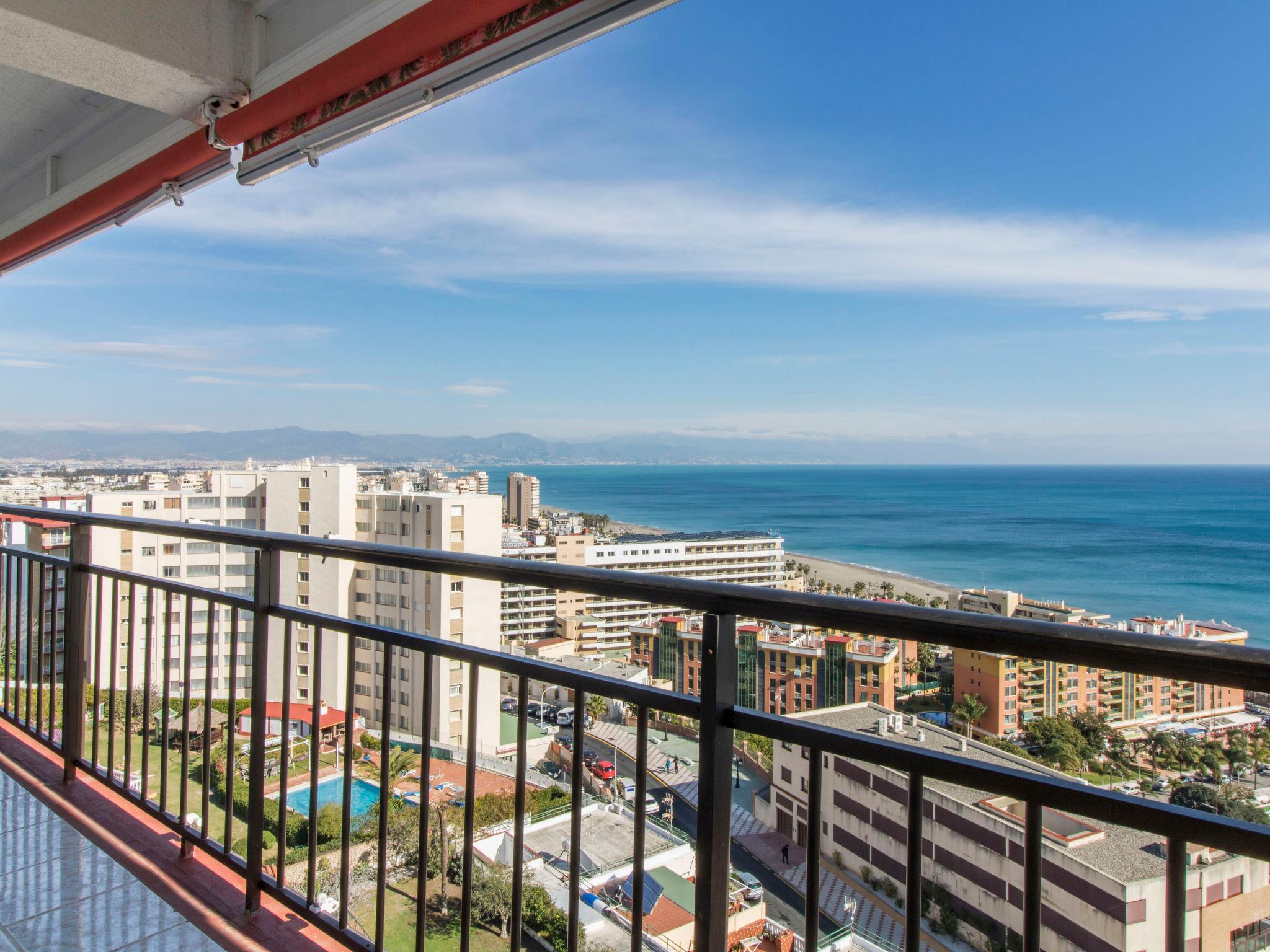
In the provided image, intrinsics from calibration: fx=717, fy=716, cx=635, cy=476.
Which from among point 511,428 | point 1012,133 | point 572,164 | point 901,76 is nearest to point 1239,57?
point 1012,133

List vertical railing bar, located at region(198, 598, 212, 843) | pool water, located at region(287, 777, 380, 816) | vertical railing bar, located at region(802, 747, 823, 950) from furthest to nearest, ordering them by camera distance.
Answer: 1. pool water, located at region(287, 777, 380, 816)
2. vertical railing bar, located at region(198, 598, 212, 843)
3. vertical railing bar, located at region(802, 747, 823, 950)

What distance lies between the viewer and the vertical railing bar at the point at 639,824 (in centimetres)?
98

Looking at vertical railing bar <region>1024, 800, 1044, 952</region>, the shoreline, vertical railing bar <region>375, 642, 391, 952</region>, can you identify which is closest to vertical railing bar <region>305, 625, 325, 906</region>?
vertical railing bar <region>375, 642, 391, 952</region>

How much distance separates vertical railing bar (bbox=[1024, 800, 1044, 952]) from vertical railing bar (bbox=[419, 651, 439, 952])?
91 centimetres

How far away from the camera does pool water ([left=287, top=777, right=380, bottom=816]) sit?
1802mm

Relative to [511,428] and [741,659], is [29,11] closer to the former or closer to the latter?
[741,659]

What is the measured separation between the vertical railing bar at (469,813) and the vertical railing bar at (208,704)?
2.75 feet

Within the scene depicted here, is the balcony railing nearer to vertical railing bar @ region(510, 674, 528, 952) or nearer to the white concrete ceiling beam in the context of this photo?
vertical railing bar @ region(510, 674, 528, 952)

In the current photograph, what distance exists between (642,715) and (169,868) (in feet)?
4.80

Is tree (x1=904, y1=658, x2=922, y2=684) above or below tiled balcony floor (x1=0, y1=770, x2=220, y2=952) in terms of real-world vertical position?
above

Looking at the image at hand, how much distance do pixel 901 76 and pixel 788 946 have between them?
49.4 metres

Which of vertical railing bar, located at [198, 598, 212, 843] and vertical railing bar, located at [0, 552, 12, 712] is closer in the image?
vertical railing bar, located at [198, 598, 212, 843]

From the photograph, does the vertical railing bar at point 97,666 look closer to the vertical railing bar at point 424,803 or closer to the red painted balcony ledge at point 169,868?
the red painted balcony ledge at point 169,868

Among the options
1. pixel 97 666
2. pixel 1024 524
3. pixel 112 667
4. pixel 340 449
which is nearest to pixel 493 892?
pixel 112 667
